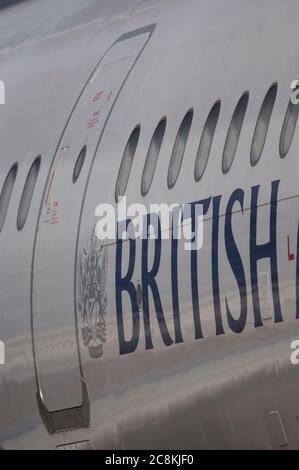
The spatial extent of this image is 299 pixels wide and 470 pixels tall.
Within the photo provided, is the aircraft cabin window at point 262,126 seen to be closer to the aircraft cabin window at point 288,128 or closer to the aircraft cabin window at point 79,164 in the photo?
the aircraft cabin window at point 288,128

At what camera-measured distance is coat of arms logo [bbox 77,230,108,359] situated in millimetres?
9961

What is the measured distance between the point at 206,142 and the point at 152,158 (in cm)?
71

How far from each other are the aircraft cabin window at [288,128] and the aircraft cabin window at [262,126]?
210 millimetres

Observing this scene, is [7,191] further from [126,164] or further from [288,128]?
[288,128]

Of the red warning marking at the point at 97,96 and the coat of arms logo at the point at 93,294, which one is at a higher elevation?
the red warning marking at the point at 97,96

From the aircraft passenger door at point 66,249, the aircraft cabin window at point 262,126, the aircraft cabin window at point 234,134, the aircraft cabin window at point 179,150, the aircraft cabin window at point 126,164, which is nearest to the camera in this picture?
the aircraft cabin window at point 262,126

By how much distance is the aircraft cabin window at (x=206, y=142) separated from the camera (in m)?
9.27

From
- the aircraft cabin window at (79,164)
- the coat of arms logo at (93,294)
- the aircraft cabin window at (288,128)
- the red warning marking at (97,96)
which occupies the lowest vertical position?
the coat of arms logo at (93,294)

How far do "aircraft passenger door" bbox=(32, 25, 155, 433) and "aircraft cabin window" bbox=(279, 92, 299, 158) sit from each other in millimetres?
2385

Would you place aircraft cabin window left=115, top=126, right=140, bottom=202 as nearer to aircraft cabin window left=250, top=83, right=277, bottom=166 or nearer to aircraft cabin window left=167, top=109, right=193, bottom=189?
aircraft cabin window left=167, top=109, right=193, bottom=189

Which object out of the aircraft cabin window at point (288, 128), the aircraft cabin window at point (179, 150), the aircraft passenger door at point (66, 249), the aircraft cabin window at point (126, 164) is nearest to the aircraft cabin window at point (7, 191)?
the aircraft passenger door at point (66, 249)

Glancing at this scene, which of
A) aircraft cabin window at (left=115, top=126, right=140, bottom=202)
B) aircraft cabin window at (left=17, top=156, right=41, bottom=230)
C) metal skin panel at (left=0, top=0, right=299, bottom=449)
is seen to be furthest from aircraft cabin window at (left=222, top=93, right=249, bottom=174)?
aircraft cabin window at (left=17, top=156, right=41, bottom=230)

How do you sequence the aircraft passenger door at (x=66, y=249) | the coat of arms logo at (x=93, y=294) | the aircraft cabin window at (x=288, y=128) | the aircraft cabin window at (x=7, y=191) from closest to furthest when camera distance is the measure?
the aircraft cabin window at (x=288, y=128)
the coat of arms logo at (x=93, y=294)
the aircraft passenger door at (x=66, y=249)
the aircraft cabin window at (x=7, y=191)
